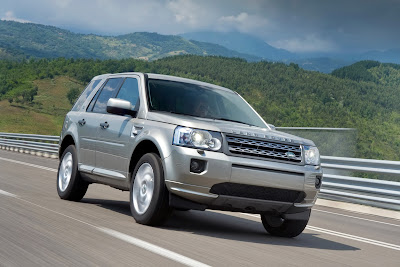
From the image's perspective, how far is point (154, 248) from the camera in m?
5.22

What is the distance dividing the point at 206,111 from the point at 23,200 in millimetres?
2841

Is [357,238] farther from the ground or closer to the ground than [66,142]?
closer to the ground

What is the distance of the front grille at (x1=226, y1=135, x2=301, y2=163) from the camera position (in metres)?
6.31

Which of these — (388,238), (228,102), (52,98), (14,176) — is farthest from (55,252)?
(52,98)

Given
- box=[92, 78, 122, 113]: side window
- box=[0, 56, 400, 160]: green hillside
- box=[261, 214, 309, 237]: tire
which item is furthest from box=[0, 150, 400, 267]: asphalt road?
box=[0, 56, 400, 160]: green hillside

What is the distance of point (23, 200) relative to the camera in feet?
27.5

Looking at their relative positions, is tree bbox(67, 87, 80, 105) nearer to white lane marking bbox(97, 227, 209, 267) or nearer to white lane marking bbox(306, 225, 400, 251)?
white lane marking bbox(306, 225, 400, 251)

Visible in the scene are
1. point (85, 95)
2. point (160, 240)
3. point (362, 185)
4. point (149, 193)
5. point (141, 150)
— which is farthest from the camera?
point (362, 185)

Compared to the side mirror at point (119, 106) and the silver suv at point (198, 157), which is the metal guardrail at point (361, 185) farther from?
the side mirror at point (119, 106)

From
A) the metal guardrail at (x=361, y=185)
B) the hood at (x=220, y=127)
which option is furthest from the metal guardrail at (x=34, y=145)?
the hood at (x=220, y=127)

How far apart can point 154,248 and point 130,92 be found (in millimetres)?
3157

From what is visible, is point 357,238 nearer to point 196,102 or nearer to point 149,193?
point 196,102

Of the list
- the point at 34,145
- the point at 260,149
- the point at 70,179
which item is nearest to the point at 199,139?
the point at 260,149

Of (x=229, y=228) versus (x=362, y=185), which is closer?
(x=229, y=228)
